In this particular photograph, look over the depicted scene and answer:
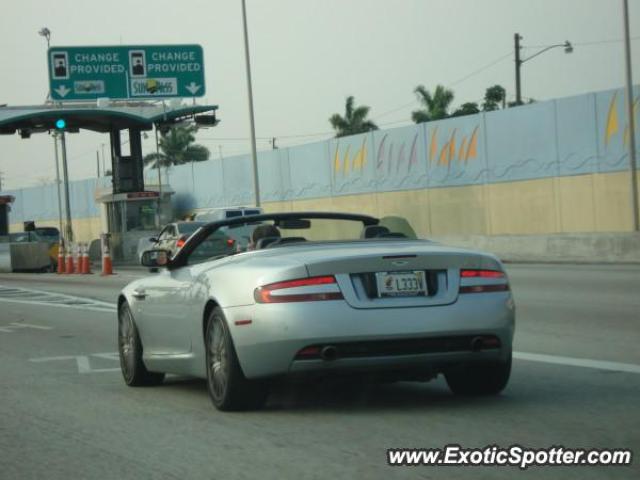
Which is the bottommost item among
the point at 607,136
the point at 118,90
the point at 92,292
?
the point at 92,292

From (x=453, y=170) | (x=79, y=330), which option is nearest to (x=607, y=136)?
(x=453, y=170)

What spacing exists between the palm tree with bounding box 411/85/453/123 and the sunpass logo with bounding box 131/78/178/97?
3638cm

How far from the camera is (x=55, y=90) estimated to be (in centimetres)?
4512

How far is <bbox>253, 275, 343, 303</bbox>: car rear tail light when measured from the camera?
289 inches

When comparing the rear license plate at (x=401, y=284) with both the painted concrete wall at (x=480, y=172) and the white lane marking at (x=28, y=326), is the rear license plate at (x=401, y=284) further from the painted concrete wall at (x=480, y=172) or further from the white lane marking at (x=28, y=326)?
the painted concrete wall at (x=480, y=172)

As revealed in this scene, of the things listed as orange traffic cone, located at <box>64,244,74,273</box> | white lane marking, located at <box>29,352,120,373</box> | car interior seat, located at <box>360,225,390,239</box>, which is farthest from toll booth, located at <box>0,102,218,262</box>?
car interior seat, located at <box>360,225,390,239</box>

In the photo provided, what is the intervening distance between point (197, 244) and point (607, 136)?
103 feet

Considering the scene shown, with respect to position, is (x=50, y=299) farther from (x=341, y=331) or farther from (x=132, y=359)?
(x=341, y=331)

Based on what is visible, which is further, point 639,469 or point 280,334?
point 280,334

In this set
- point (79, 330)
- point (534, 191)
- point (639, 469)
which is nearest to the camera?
point (639, 469)

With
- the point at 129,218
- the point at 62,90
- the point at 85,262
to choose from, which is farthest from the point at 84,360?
the point at 129,218

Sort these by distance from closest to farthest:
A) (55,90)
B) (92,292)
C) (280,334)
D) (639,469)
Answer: (639,469)
(280,334)
(92,292)
(55,90)

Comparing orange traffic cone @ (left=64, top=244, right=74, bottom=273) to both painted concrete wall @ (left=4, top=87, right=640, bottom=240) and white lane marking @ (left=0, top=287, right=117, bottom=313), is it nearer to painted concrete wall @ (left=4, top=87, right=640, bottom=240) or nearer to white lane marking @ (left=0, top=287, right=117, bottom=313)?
white lane marking @ (left=0, top=287, right=117, bottom=313)

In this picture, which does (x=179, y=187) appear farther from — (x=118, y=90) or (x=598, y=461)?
(x=598, y=461)
